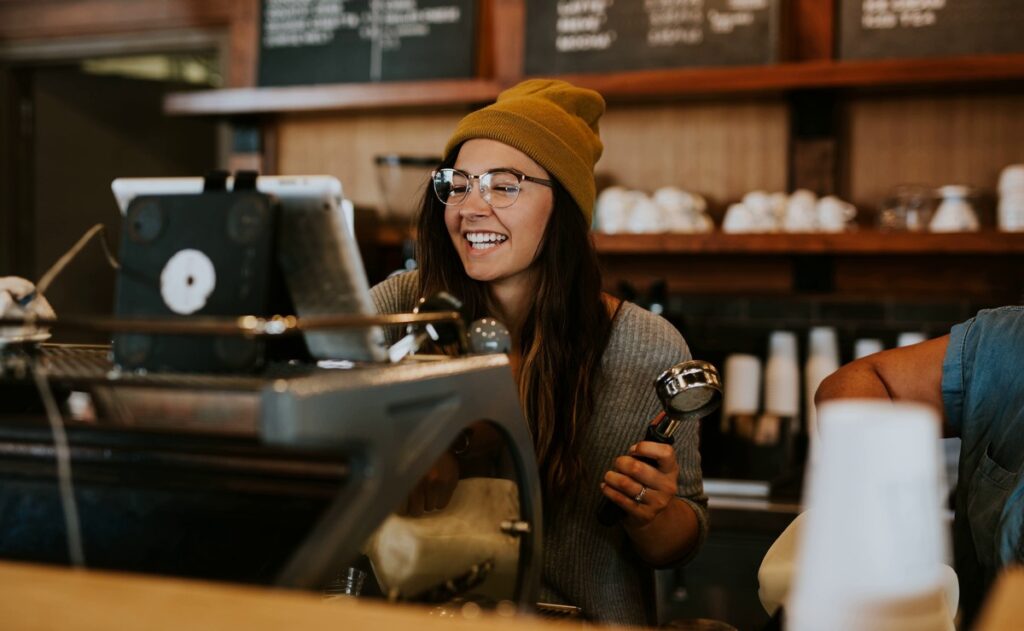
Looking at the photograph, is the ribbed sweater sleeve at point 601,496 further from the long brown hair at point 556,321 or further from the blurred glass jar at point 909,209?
the blurred glass jar at point 909,209

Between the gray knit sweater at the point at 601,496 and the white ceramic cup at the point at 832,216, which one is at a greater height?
the white ceramic cup at the point at 832,216

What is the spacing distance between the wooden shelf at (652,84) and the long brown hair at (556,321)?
4.08ft

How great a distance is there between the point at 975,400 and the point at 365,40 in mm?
2379

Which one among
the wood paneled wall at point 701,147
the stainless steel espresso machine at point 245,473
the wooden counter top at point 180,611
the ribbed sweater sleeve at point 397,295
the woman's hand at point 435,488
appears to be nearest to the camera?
the wooden counter top at point 180,611

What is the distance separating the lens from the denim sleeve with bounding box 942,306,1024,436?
1.46 meters

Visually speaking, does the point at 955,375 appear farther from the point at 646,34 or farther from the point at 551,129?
the point at 646,34

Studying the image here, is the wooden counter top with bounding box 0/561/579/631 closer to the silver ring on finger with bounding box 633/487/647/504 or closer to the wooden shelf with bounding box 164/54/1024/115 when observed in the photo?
the silver ring on finger with bounding box 633/487/647/504

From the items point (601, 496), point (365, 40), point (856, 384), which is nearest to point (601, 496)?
point (601, 496)

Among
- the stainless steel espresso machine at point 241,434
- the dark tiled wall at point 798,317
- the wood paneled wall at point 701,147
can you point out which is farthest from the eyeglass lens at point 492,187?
the wood paneled wall at point 701,147

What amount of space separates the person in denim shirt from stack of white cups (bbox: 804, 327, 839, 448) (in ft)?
3.87

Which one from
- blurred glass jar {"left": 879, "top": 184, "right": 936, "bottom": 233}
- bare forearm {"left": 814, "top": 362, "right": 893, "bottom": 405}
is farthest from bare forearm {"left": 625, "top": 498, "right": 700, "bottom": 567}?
blurred glass jar {"left": 879, "top": 184, "right": 936, "bottom": 233}

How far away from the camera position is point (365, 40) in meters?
3.30

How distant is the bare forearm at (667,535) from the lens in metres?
1.50

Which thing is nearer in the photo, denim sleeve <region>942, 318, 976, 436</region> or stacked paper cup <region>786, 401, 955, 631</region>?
stacked paper cup <region>786, 401, 955, 631</region>
